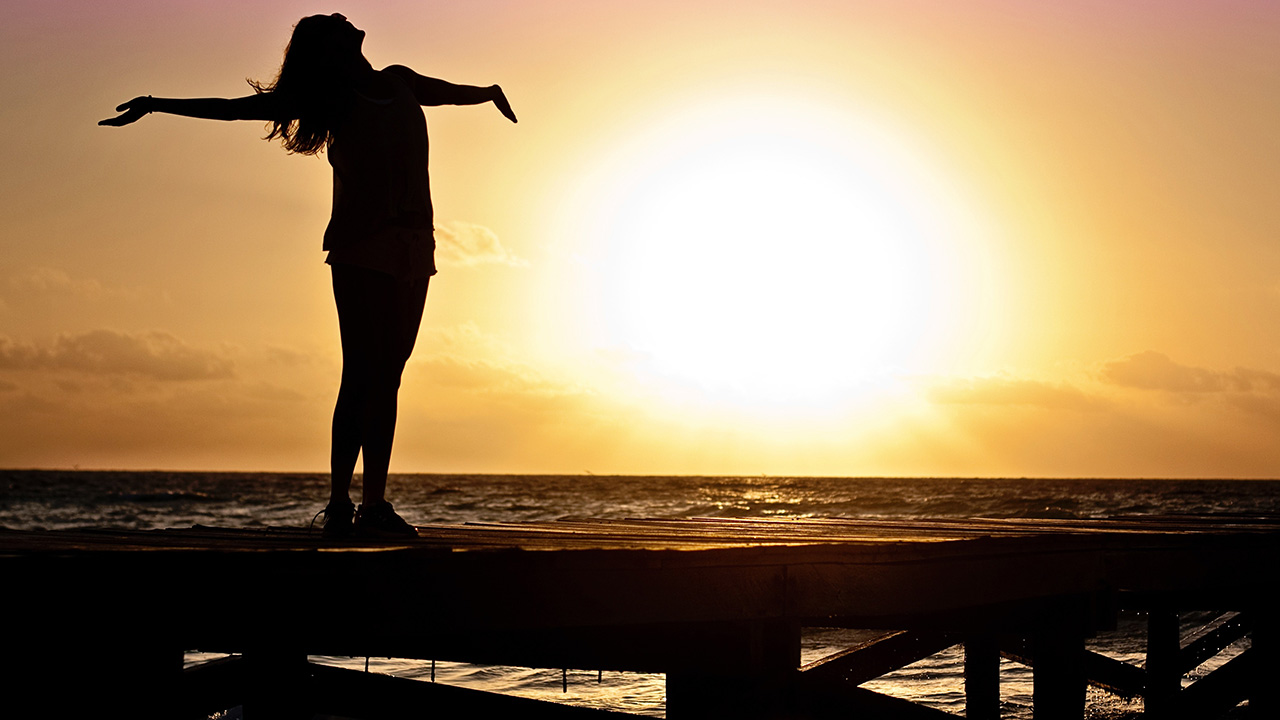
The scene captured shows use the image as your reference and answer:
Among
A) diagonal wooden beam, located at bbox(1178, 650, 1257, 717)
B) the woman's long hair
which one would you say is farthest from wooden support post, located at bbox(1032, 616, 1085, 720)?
the woman's long hair

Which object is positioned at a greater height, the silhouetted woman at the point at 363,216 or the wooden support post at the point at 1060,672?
the silhouetted woman at the point at 363,216

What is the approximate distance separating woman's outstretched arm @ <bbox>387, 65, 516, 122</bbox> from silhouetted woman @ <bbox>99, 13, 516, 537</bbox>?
26cm

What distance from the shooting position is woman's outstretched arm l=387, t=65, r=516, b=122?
4.77 meters

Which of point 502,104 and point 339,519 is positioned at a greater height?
point 502,104

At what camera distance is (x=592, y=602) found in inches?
149

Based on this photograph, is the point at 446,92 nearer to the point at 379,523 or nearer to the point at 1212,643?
the point at 379,523

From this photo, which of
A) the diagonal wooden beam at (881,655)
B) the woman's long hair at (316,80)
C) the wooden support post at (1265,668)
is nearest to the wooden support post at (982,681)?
the diagonal wooden beam at (881,655)

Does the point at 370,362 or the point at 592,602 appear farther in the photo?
the point at 370,362

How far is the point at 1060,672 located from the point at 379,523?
3.36m

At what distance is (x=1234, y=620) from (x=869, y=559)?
7.16 metres

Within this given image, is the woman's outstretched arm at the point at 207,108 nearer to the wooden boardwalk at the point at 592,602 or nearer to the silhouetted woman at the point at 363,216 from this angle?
the silhouetted woman at the point at 363,216

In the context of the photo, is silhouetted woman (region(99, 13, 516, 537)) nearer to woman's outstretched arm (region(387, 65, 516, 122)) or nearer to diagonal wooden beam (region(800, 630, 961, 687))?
woman's outstretched arm (region(387, 65, 516, 122))

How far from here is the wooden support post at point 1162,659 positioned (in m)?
9.53

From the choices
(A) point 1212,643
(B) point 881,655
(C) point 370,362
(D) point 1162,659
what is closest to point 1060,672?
(B) point 881,655
